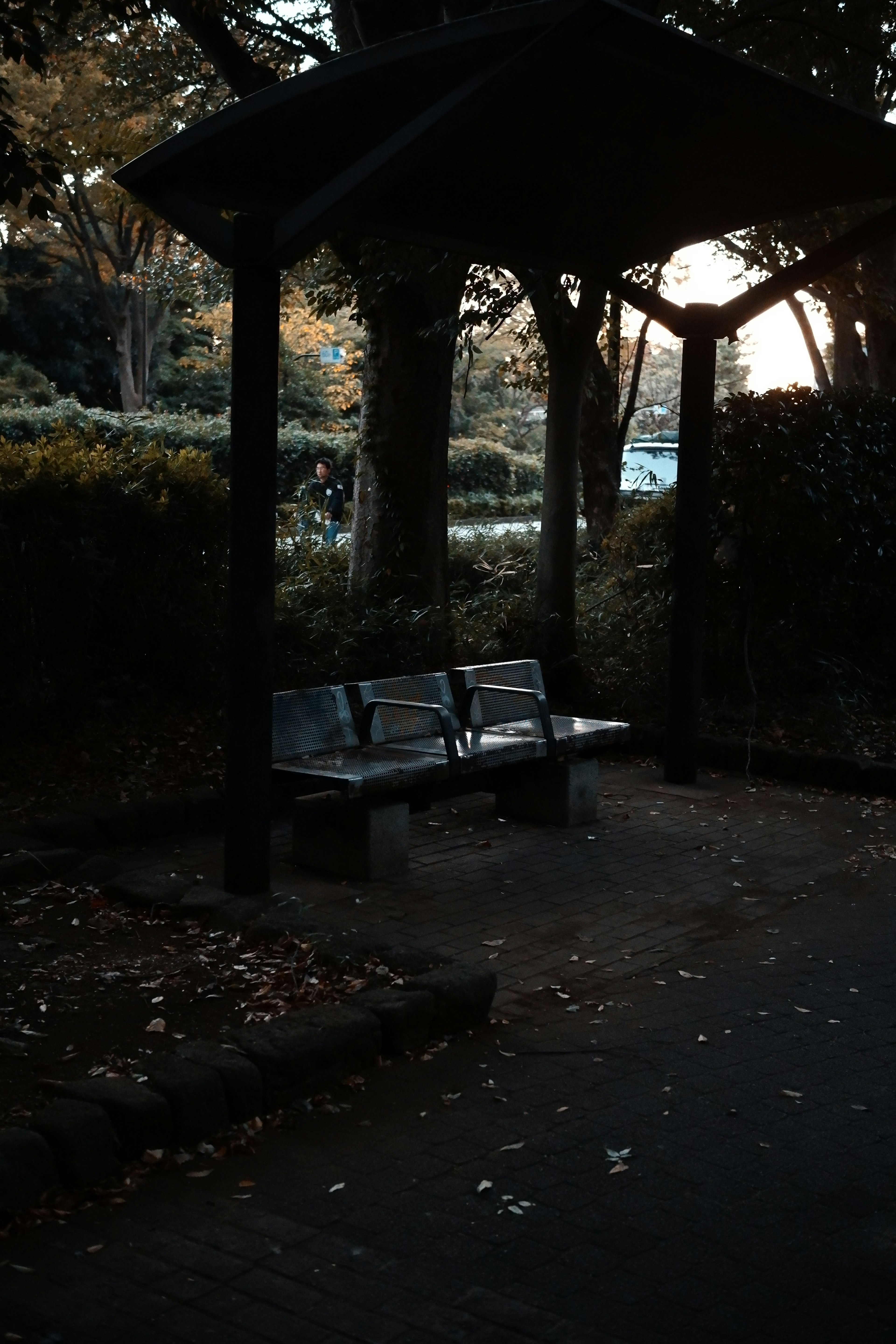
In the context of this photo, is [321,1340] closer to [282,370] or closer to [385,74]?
[385,74]

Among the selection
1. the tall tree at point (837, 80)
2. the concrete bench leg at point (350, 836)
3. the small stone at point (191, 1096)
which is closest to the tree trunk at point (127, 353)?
the tall tree at point (837, 80)

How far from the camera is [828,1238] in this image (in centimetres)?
376

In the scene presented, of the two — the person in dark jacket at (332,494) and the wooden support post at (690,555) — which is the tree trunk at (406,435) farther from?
the person in dark jacket at (332,494)

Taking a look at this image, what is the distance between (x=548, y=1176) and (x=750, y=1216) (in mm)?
585

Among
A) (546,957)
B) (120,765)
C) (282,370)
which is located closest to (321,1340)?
(546,957)

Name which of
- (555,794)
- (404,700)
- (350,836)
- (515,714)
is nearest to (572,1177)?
(350,836)

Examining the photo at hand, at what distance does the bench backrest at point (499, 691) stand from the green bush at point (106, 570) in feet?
6.38

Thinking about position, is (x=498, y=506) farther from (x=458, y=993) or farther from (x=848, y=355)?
(x=458, y=993)

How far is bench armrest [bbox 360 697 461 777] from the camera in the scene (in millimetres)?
7375

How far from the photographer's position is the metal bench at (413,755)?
7102 millimetres

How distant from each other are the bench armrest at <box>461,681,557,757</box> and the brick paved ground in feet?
4.42

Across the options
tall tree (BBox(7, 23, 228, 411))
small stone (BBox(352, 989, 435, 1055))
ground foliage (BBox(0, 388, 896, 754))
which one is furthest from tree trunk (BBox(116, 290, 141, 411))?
small stone (BBox(352, 989, 435, 1055))

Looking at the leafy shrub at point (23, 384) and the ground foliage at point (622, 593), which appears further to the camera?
the leafy shrub at point (23, 384)

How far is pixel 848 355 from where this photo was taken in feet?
71.4
